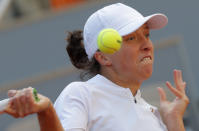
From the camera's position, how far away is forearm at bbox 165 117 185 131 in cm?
258

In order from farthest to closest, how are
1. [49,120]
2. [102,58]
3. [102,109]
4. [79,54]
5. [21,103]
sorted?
[79,54] < [102,58] < [102,109] < [49,120] < [21,103]

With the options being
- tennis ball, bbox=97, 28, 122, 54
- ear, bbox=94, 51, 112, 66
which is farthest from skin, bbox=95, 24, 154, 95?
tennis ball, bbox=97, 28, 122, 54

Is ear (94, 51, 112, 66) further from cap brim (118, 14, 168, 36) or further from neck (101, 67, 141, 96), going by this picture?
cap brim (118, 14, 168, 36)

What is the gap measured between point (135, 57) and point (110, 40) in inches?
10.6

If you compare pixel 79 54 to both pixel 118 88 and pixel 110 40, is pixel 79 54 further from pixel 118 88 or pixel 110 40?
pixel 110 40

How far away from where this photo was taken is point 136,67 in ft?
8.25

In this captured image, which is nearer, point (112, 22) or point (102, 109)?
point (102, 109)

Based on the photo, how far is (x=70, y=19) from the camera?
21.1ft

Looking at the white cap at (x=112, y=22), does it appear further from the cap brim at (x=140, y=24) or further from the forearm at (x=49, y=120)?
the forearm at (x=49, y=120)

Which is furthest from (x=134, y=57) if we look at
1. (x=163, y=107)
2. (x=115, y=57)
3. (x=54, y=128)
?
(x=54, y=128)

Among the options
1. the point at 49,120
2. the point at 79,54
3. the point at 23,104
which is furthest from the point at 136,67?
the point at 23,104

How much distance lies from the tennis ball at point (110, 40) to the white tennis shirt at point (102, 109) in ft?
0.80

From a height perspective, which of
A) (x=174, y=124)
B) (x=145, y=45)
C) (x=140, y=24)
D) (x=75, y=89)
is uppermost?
(x=140, y=24)

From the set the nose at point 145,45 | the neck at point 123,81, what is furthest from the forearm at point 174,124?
the nose at point 145,45
